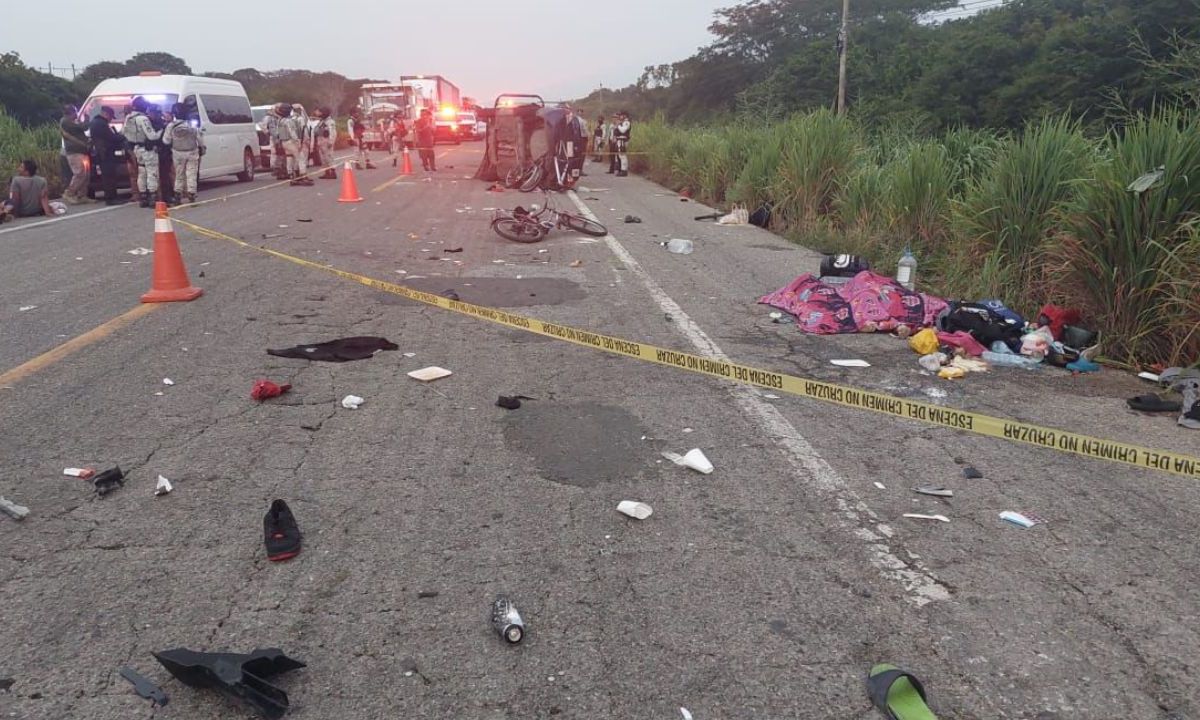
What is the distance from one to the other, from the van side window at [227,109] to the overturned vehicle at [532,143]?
5.79m

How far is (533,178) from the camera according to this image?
20.0 metres

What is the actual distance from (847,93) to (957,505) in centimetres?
4768

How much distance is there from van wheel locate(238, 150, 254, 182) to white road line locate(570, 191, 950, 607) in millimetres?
17406

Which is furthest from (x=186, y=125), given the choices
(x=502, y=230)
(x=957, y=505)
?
(x=957, y=505)

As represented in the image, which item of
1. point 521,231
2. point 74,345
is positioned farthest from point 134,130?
point 74,345

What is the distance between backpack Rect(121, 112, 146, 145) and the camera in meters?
14.7

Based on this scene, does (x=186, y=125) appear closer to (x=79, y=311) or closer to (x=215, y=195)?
(x=215, y=195)

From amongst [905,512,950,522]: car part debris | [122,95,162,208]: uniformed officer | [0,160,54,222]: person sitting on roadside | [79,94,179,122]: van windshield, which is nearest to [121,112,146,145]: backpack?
[122,95,162,208]: uniformed officer

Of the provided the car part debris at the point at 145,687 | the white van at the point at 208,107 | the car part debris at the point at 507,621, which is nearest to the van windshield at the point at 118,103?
the white van at the point at 208,107

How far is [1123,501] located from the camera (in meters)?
3.97

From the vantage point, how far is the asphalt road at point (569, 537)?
2675 mm

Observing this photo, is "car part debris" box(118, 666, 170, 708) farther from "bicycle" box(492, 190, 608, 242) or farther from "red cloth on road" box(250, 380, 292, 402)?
"bicycle" box(492, 190, 608, 242)

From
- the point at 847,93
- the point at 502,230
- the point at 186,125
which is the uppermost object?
the point at 847,93

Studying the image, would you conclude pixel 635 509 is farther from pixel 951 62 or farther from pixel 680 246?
pixel 951 62
